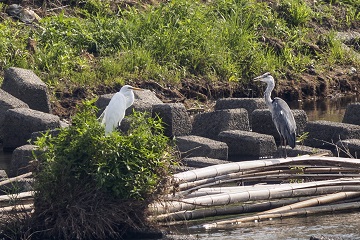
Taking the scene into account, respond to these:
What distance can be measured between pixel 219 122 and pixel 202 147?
131 cm

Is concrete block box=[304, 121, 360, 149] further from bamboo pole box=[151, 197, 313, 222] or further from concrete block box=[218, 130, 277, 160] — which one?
bamboo pole box=[151, 197, 313, 222]

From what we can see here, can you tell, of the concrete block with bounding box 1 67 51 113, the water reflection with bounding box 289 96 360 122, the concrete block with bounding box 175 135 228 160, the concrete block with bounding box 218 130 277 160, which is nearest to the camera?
the concrete block with bounding box 175 135 228 160

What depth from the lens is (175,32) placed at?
17.1 metres

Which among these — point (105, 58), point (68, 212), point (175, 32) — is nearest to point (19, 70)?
point (105, 58)

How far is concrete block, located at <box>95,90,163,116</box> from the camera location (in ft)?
45.0

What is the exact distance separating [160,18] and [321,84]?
3.20 metres

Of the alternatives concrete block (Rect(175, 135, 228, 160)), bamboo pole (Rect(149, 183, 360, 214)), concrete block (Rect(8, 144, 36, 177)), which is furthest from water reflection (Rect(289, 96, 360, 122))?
concrete block (Rect(8, 144, 36, 177))

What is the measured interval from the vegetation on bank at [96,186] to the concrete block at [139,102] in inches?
181

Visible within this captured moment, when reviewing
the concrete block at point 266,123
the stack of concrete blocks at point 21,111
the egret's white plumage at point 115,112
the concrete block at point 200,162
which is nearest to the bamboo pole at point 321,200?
the concrete block at point 200,162

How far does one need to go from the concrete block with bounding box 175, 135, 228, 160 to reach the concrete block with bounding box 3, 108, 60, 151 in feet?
5.62

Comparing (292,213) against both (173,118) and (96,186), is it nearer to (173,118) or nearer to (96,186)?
(96,186)

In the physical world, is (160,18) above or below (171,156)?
below

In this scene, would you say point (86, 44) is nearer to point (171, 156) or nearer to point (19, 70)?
point (19, 70)

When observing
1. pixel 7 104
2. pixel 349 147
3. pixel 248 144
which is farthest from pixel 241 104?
pixel 7 104
